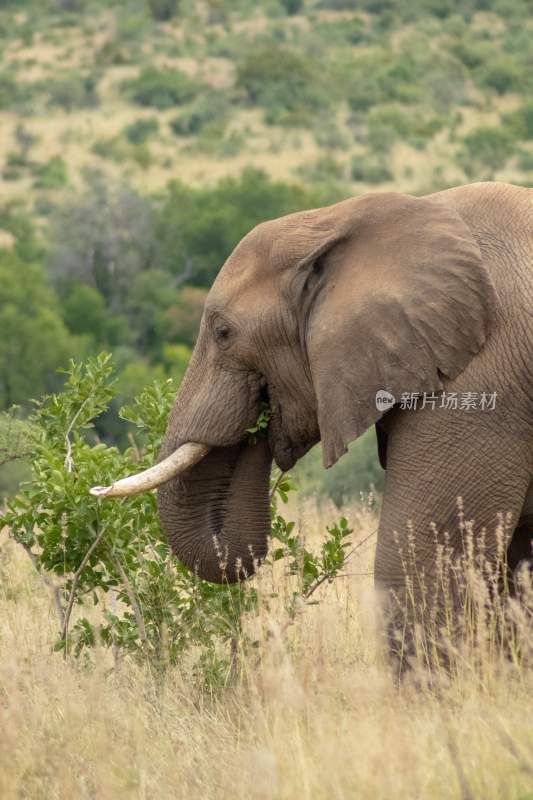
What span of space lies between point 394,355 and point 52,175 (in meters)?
42.9

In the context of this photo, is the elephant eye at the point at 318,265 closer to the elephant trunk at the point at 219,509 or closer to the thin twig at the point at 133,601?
the elephant trunk at the point at 219,509

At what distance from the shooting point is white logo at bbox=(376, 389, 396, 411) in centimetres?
551

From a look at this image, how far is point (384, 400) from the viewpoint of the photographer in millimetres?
5520

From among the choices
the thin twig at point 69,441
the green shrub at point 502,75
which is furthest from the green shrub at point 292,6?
the thin twig at point 69,441

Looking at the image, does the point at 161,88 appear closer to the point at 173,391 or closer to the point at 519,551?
the point at 173,391

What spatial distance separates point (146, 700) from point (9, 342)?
20.5 m

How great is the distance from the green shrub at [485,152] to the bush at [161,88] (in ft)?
48.0

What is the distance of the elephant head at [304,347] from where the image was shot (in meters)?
5.48

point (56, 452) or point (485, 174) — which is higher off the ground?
point (56, 452)

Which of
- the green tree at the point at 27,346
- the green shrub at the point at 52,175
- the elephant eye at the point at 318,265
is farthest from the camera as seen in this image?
the green shrub at the point at 52,175

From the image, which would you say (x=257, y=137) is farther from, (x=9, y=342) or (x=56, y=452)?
(x=56, y=452)

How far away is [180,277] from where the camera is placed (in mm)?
35594

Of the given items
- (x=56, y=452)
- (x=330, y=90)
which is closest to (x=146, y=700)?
(x=56, y=452)

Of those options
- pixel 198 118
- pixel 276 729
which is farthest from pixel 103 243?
pixel 276 729
